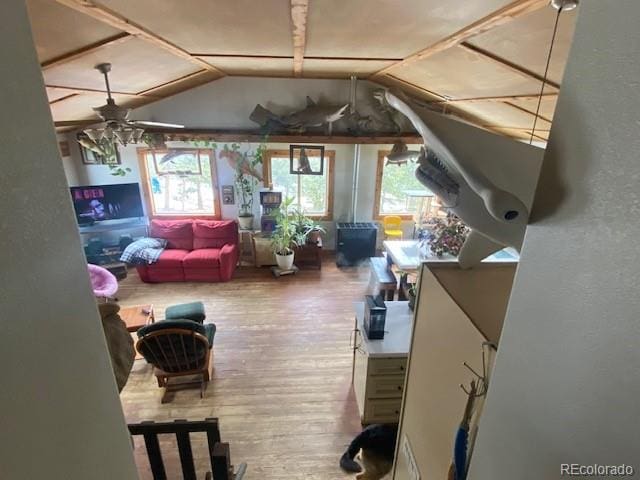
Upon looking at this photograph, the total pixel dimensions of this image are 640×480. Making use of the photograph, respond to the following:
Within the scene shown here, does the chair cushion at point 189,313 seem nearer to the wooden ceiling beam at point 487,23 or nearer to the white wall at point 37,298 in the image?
the white wall at point 37,298

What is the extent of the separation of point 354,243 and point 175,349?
11.9 ft

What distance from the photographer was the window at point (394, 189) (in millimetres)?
6180

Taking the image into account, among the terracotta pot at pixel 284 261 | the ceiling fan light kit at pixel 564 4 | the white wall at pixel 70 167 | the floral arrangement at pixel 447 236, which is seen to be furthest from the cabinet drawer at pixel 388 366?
the white wall at pixel 70 167

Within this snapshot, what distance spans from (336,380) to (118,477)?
9.31ft

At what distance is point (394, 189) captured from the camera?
20.8ft

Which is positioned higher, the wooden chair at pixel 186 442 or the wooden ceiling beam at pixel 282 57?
the wooden ceiling beam at pixel 282 57

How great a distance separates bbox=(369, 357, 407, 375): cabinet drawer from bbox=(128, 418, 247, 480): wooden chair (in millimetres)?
1325

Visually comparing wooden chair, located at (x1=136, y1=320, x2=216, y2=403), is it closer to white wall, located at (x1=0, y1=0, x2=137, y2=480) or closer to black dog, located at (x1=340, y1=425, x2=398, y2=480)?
black dog, located at (x1=340, y1=425, x2=398, y2=480)

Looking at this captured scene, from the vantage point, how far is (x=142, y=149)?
18.7ft

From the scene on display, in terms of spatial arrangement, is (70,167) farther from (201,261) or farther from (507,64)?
(507,64)

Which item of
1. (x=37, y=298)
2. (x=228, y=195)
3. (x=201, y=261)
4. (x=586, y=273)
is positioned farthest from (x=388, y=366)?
(x=228, y=195)

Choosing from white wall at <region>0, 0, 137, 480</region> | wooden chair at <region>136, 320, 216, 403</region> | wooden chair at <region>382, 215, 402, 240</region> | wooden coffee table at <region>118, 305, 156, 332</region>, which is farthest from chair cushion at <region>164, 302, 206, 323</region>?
wooden chair at <region>382, 215, 402, 240</region>

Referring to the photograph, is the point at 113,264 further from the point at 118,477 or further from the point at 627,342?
the point at 627,342

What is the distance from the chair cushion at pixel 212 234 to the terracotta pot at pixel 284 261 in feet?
2.83
